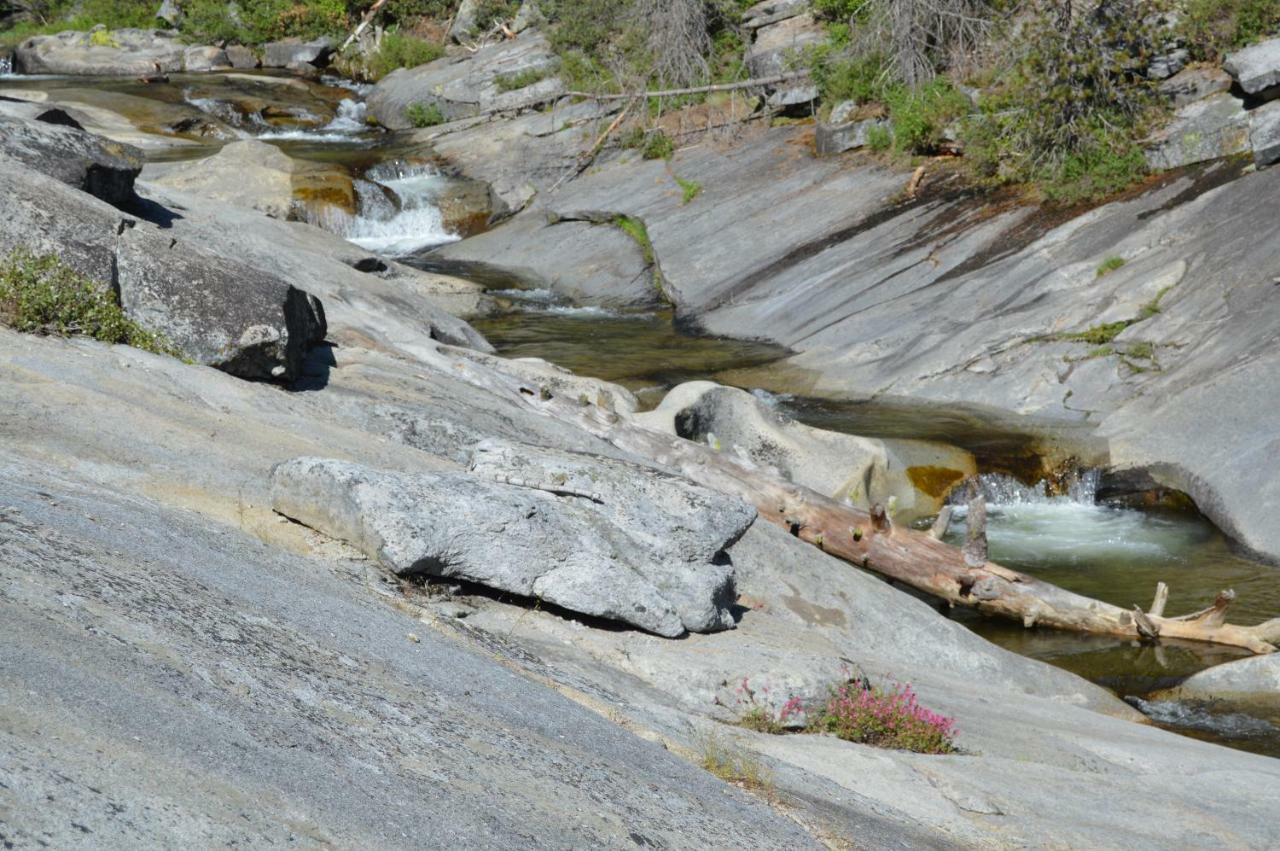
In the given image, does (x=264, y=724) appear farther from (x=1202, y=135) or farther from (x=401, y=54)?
(x=401, y=54)

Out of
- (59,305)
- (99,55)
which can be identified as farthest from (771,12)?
(59,305)

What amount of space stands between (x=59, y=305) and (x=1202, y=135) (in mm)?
16914

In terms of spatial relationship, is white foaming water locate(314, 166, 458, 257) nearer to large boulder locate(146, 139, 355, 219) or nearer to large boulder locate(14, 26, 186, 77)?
large boulder locate(146, 139, 355, 219)

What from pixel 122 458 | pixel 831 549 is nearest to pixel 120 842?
pixel 122 458

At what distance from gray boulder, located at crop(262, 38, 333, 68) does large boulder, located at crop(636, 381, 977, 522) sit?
32.4m

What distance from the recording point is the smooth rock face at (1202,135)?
760 inches

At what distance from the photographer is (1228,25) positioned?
67.8 ft

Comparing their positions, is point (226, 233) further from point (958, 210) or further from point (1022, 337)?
point (958, 210)

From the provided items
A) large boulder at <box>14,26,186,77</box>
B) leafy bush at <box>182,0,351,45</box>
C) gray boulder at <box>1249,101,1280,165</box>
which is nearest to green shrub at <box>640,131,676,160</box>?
gray boulder at <box>1249,101,1280,165</box>

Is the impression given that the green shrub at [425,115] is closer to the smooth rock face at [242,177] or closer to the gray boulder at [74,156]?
the smooth rock face at [242,177]

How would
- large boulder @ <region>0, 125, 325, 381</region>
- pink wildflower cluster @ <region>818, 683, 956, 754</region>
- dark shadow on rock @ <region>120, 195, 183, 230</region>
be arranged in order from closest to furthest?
pink wildflower cluster @ <region>818, 683, 956, 754</region>
large boulder @ <region>0, 125, 325, 381</region>
dark shadow on rock @ <region>120, 195, 183, 230</region>

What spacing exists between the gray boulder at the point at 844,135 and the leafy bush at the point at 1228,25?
554 centimetres

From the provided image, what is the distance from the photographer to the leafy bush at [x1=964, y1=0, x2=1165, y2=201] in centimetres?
2016

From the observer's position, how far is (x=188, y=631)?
4.61 metres
